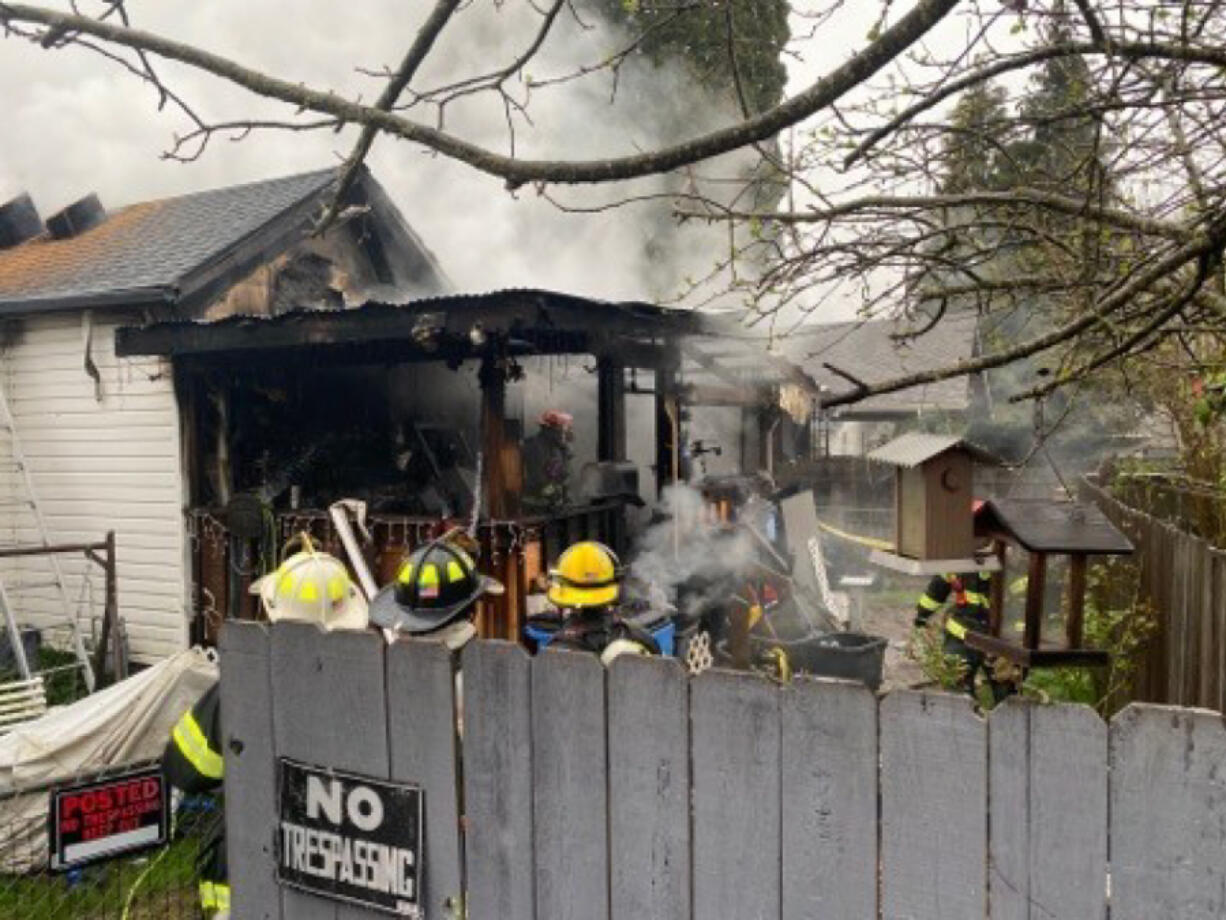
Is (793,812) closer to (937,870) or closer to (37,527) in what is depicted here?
(937,870)

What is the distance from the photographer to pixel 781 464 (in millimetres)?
19594

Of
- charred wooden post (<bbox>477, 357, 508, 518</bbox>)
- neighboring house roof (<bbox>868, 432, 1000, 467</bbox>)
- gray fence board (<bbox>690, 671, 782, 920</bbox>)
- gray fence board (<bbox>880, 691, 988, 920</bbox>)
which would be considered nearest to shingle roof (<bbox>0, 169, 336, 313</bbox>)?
charred wooden post (<bbox>477, 357, 508, 518</bbox>)

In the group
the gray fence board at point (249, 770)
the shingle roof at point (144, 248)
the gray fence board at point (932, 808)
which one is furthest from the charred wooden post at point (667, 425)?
the gray fence board at point (932, 808)

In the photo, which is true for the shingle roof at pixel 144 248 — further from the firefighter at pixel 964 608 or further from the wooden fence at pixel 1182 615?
the wooden fence at pixel 1182 615

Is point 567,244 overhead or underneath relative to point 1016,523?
overhead

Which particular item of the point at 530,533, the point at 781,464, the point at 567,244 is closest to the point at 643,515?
the point at 530,533

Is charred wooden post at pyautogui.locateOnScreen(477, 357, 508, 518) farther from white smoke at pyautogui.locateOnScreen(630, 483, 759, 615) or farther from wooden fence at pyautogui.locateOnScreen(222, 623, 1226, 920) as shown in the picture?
wooden fence at pyautogui.locateOnScreen(222, 623, 1226, 920)

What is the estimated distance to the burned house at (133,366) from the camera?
31.6 ft

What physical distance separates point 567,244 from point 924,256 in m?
20.0

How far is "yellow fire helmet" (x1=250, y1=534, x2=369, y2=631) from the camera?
177 inches

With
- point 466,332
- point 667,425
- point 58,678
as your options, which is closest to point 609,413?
point 667,425

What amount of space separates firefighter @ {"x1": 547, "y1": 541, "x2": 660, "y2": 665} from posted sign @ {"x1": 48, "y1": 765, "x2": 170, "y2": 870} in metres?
1.84

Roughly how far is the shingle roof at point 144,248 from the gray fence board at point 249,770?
7.32 m

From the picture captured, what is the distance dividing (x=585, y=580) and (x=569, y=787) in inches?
98.3
